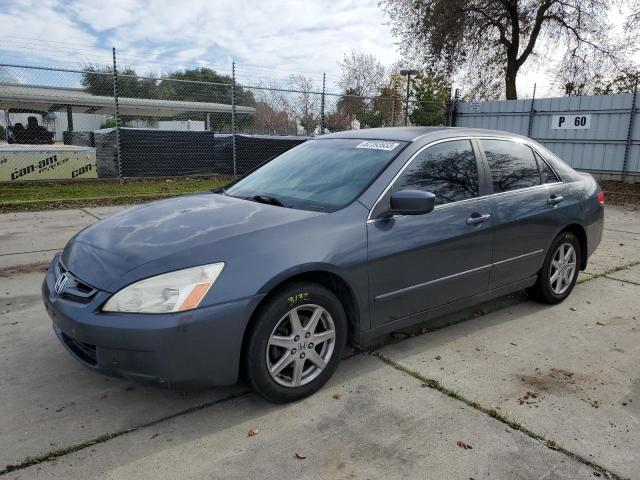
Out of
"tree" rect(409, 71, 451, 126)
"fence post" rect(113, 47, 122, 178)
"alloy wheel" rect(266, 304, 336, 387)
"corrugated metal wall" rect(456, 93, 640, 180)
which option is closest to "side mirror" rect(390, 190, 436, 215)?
"alloy wheel" rect(266, 304, 336, 387)

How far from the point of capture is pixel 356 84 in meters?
37.4

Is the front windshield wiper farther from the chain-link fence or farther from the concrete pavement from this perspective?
the chain-link fence

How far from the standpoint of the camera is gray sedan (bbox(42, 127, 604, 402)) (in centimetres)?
A: 252

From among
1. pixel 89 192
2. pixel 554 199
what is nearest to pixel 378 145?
pixel 554 199

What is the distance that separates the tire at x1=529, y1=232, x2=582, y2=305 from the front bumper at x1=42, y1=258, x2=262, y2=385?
299 cm

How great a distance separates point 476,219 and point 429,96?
30948mm

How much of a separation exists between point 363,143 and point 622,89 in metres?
22.1

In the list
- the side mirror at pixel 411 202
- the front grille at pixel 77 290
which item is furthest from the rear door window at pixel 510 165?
the front grille at pixel 77 290

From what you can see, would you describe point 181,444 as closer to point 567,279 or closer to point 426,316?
point 426,316

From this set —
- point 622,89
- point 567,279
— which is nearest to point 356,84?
point 622,89

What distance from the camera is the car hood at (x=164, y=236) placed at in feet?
8.58

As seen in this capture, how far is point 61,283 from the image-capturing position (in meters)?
2.83

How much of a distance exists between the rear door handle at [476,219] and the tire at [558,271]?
1.06 metres

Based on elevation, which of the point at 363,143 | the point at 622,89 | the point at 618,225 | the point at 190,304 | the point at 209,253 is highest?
the point at 622,89
